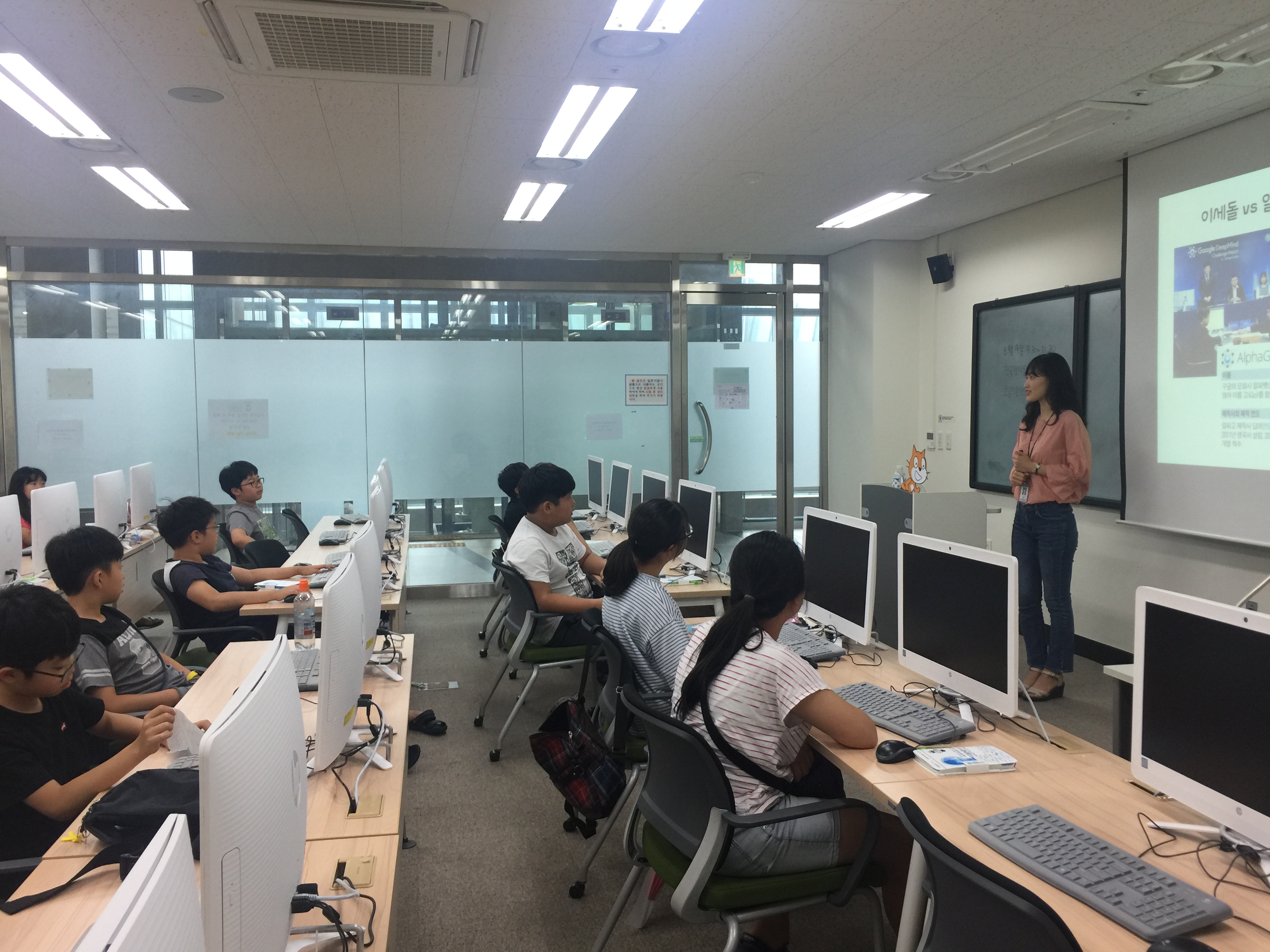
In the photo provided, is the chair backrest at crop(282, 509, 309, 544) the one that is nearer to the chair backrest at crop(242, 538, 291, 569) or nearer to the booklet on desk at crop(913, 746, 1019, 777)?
the chair backrest at crop(242, 538, 291, 569)

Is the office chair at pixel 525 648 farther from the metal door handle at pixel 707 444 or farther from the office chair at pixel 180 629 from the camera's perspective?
the metal door handle at pixel 707 444

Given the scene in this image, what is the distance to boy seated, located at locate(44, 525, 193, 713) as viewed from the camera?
2.43 m

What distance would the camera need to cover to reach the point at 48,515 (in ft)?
14.8

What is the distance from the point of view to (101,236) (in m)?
6.19

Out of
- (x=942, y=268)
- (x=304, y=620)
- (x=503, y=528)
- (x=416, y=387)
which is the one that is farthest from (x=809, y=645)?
(x=416, y=387)

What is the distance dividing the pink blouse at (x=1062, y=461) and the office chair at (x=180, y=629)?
3924 millimetres

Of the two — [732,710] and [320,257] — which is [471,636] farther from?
[732,710]

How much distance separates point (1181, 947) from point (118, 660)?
2.68 m

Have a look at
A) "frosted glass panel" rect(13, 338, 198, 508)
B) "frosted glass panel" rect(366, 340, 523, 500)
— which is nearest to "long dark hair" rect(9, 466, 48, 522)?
"frosted glass panel" rect(13, 338, 198, 508)

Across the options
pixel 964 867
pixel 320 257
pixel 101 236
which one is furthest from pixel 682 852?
pixel 101 236

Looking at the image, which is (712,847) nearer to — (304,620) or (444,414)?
(304,620)

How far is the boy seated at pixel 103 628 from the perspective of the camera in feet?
7.97

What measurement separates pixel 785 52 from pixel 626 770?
257 centimetres

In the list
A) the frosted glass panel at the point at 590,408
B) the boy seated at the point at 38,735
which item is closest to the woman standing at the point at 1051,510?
the frosted glass panel at the point at 590,408
